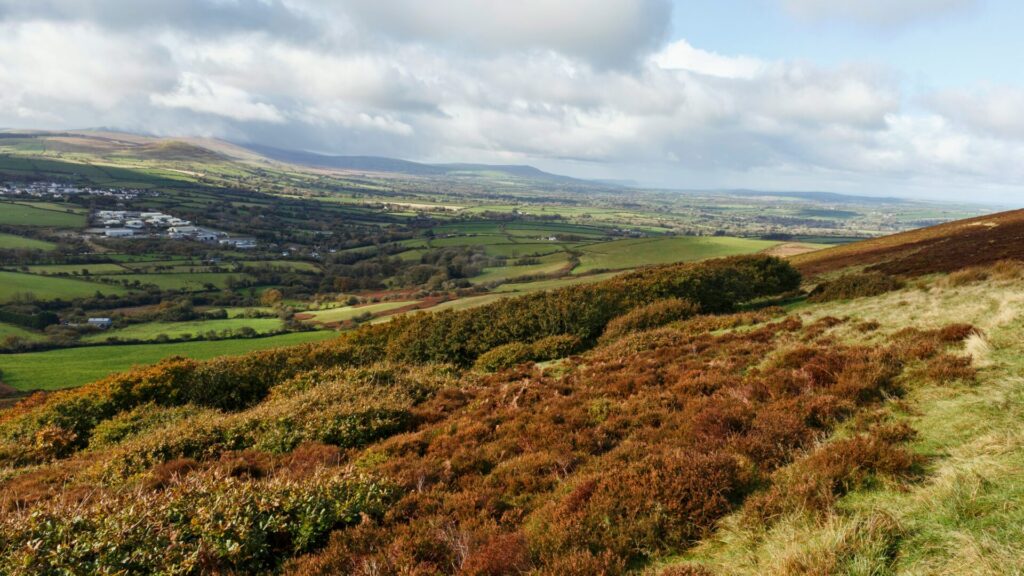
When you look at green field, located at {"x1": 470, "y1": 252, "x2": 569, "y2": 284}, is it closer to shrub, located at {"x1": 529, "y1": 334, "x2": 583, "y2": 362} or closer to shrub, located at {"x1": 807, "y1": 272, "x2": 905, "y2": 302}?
shrub, located at {"x1": 807, "y1": 272, "x2": 905, "y2": 302}

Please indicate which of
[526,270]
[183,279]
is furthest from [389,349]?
[183,279]

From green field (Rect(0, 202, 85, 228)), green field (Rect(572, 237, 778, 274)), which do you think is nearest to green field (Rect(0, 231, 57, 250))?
green field (Rect(0, 202, 85, 228))

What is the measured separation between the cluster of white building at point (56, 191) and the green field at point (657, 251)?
181353 millimetres

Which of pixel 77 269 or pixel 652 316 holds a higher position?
pixel 652 316

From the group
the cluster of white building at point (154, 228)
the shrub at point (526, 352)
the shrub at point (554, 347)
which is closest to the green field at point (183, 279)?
the cluster of white building at point (154, 228)

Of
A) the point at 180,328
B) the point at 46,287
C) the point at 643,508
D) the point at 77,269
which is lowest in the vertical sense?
the point at 180,328

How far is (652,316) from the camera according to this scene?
2602cm

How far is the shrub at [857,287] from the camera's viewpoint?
2367cm

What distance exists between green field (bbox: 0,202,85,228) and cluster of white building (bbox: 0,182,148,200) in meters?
31.6

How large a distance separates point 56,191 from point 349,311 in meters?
185

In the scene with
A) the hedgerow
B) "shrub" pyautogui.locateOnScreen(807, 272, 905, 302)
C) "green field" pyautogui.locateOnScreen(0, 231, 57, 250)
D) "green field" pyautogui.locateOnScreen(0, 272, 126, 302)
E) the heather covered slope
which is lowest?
"green field" pyautogui.locateOnScreen(0, 272, 126, 302)

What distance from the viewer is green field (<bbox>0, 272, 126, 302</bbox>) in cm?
6964

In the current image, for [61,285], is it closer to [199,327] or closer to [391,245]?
[199,327]

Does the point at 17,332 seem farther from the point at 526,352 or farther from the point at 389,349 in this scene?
the point at 526,352
